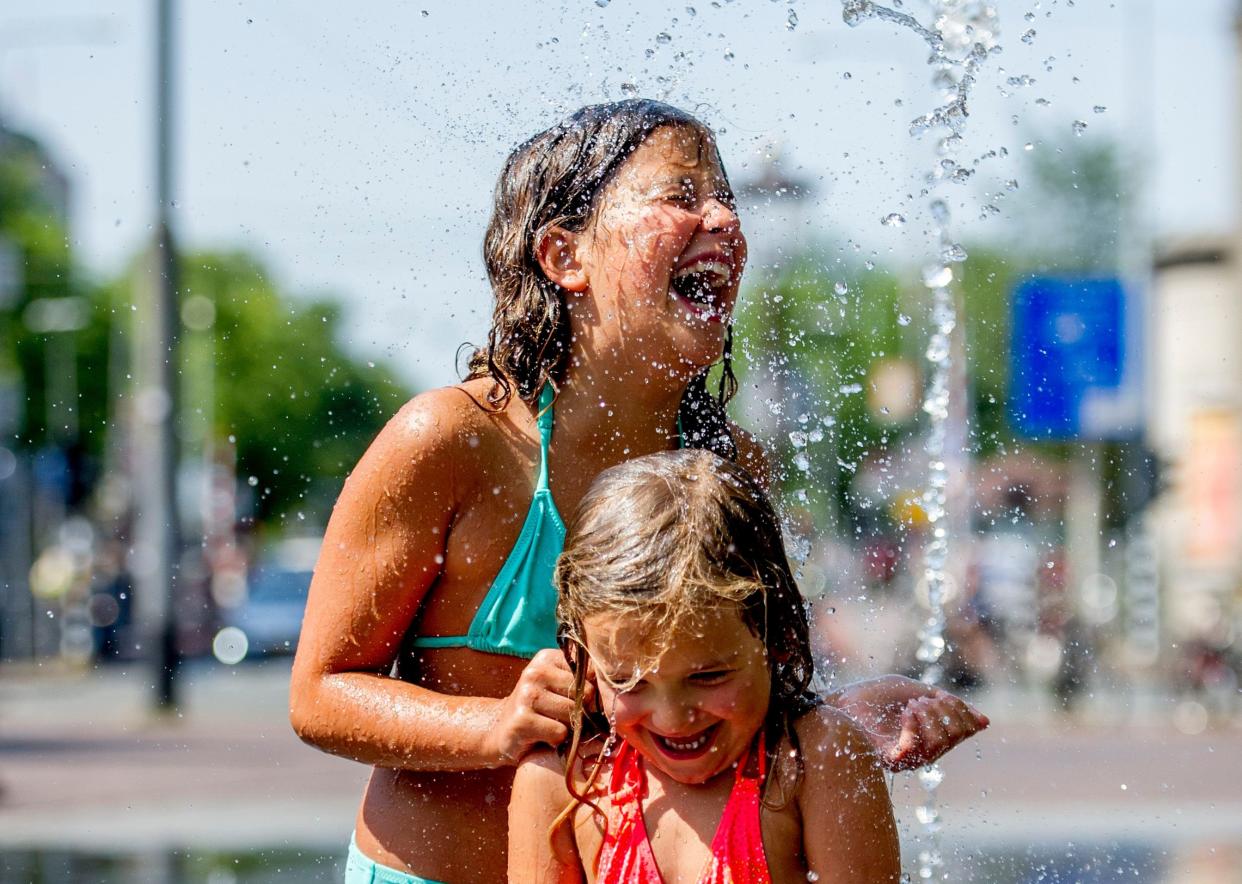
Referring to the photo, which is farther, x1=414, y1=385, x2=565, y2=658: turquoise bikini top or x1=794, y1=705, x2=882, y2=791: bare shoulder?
x1=414, y1=385, x2=565, y2=658: turquoise bikini top

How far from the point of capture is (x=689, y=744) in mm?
1981

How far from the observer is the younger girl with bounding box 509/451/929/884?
191 centimetres

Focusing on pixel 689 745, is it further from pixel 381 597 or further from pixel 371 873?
pixel 371 873

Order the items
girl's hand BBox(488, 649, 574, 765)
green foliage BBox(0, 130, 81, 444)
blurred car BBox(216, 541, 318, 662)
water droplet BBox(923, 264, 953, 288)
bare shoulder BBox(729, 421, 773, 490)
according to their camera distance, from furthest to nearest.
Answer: green foliage BBox(0, 130, 81, 444) → blurred car BBox(216, 541, 318, 662) → water droplet BBox(923, 264, 953, 288) → bare shoulder BBox(729, 421, 773, 490) → girl's hand BBox(488, 649, 574, 765)

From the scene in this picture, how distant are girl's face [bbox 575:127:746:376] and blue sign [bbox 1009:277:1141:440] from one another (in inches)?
541

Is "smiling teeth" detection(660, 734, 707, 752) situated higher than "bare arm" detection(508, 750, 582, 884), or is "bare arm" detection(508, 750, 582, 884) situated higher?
"smiling teeth" detection(660, 734, 707, 752)

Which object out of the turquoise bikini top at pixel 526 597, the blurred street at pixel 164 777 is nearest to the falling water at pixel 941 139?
the turquoise bikini top at pixel 526 597

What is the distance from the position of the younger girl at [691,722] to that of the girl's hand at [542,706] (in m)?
0.02

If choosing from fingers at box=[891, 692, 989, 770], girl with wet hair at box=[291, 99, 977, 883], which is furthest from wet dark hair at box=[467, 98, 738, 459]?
fingers at box=[891, 692, 989, 770]

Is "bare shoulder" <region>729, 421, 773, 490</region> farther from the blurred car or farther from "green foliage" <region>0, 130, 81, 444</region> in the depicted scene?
"green foliage" <region>0, 130, 81, 444</region>

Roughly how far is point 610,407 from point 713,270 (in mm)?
228

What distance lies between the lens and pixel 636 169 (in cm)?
233

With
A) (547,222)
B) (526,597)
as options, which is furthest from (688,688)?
(547,222)

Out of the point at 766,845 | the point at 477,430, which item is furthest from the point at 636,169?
the point at 766,845
